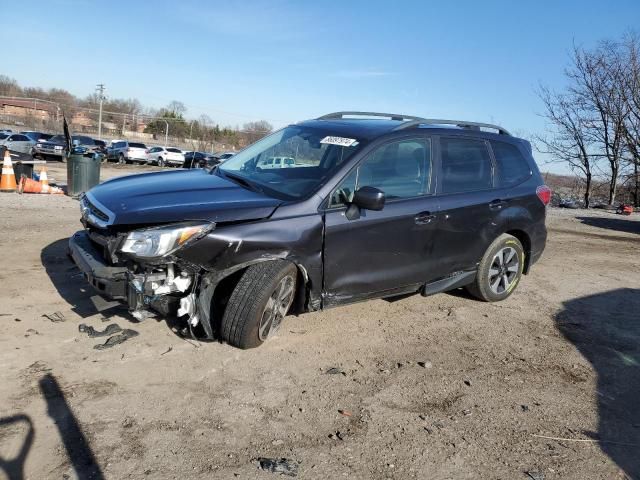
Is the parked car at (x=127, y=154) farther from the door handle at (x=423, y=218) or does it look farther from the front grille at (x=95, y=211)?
the door handle at (x=423, y=218)

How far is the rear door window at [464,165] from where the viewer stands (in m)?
5.04

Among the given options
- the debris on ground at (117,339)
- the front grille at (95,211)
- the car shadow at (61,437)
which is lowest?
the car shadow at (61,437)

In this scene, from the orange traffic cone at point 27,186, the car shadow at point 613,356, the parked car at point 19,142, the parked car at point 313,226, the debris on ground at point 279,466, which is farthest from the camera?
the parked car at point 19,142

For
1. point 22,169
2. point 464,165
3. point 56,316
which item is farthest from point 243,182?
point 22,169

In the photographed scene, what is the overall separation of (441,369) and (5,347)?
3.20m

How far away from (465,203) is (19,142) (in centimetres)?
3247

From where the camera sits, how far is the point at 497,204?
549 centimetres

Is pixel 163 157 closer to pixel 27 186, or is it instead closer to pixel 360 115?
pixel 27 186

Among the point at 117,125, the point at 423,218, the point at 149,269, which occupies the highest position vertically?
the point at 117,125

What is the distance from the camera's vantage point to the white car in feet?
122

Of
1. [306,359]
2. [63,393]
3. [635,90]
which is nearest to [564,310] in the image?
[306,359]

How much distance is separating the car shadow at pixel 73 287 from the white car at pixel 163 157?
3195cm

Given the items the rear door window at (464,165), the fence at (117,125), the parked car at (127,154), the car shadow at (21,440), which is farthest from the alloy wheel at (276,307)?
the fence at (117,125)

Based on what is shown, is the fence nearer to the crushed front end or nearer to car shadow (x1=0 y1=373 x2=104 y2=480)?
the crushed front end
